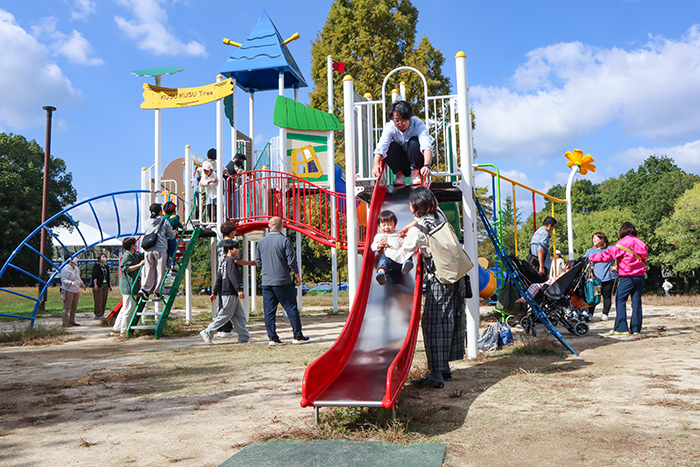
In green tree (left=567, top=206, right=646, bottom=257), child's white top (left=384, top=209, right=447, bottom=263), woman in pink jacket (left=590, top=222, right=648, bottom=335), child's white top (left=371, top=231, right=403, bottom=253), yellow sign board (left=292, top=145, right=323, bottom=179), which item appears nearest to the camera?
child's white top (left=384, top=209, right=447, bottom=263)

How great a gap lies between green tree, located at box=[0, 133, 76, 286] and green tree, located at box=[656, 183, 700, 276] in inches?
1668

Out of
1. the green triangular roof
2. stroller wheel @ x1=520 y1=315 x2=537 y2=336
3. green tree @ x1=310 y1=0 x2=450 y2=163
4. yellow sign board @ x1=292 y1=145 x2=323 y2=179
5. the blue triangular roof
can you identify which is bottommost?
stroller wheel @ x1=520 y1=315 x2=537 y2=336

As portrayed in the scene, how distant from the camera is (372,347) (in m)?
4.70

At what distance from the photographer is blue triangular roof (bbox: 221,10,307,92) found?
1484cm

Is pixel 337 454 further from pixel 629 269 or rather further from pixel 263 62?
pixel 263 62

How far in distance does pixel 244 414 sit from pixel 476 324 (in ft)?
10.2

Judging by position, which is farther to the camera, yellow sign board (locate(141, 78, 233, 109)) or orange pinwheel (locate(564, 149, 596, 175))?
yellow sign board (locate(141, 78, 233, 109))

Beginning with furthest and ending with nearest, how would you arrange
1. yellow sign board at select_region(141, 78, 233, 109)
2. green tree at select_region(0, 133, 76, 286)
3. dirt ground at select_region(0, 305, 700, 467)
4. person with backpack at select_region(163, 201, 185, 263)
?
green tree at select_region(0, 133, 76, 286), yellow sign board at select_region(141, 78, 233, 109), person with backpack at select_region(163, 201, 185, 263), dirt ground at select_region(0, 305, 700, 467)

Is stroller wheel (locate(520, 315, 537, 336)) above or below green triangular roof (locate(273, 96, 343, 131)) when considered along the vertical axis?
below

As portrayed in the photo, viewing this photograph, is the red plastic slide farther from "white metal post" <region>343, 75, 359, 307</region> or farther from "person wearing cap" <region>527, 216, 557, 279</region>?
"person wearing cap" <region>527, 216, 557, 279</region>

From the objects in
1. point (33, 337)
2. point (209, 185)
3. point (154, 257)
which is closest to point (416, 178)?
point (154, 257)

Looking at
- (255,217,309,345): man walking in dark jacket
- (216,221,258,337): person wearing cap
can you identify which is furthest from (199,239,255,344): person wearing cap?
(255,217,309,345): man walking in dark jacket

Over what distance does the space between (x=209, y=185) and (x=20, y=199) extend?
A: 1312 inches

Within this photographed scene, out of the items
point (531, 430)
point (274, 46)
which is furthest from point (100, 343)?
point (274, 46)
